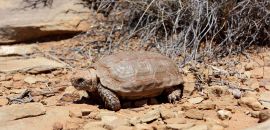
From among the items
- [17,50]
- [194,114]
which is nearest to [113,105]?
[194,114]

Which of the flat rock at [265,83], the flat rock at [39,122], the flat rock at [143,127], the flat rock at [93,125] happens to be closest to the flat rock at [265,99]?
the flat rock at [265,83]

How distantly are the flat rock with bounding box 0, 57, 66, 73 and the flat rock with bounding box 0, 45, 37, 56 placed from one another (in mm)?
225

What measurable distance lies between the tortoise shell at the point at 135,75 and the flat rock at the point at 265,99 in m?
0.63

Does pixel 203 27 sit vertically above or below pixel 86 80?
above

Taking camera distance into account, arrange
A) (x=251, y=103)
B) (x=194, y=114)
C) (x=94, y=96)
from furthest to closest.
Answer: (x=94, y=96) < (x=251, y=103) < (x=194, y=114)

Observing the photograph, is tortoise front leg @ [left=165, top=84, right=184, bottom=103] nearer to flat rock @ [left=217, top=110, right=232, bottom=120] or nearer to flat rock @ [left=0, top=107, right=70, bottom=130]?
flat rock @ [left=217, top=110, right=232, bottom=120]

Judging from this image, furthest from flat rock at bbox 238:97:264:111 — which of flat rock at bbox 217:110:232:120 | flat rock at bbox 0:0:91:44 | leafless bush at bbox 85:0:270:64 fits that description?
flat rock at bbox 0:0:91:44

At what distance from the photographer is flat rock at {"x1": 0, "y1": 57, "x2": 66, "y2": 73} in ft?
16.1

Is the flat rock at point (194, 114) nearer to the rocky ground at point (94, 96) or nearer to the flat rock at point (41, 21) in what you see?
the rocky ground at point (94, 96)

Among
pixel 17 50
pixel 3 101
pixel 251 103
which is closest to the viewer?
pixel 251 103

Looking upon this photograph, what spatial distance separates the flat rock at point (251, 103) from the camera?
3705 millimetres

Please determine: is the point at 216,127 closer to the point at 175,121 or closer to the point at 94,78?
the point at 175,121

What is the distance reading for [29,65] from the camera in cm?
503

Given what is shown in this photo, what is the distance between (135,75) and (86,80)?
359mm
